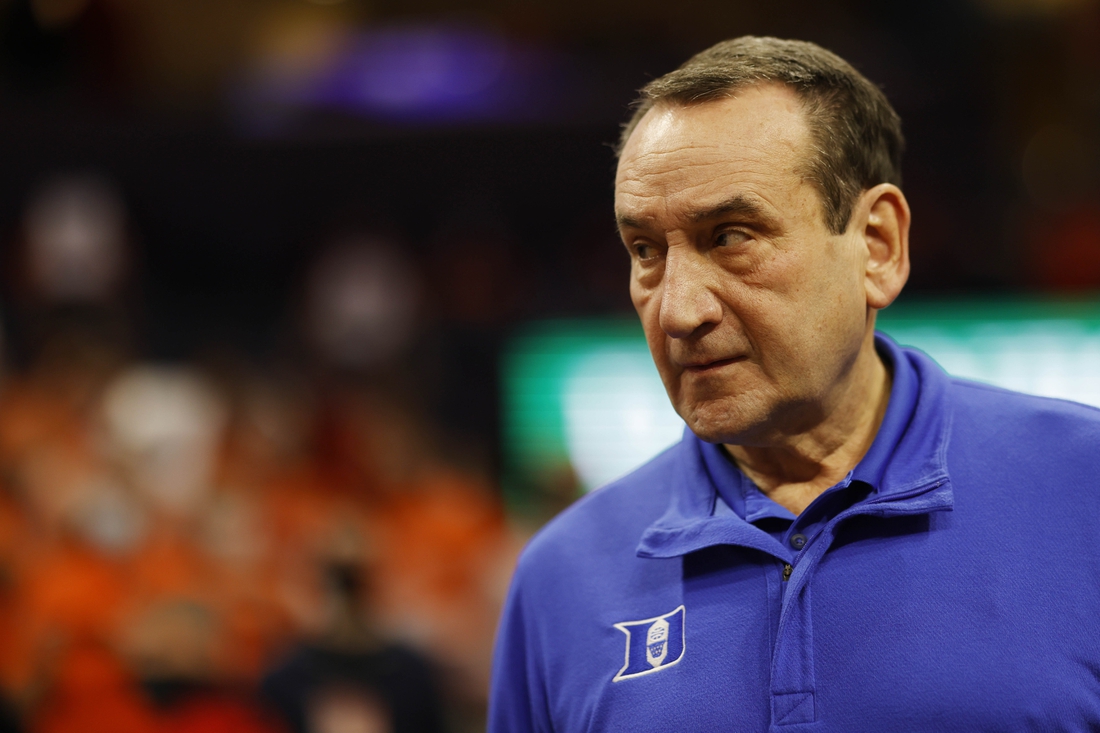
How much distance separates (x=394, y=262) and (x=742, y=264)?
5.88 m

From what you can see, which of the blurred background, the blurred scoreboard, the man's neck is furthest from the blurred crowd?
the man's neck

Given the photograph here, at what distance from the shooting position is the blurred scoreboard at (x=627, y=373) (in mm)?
5426

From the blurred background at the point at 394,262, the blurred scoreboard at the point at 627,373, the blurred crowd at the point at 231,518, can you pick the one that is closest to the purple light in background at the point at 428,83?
the blurred background at the point at 394,262

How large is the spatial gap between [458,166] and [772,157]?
223 inches

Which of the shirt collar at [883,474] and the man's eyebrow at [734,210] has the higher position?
the man's eyebrow at [734,210]

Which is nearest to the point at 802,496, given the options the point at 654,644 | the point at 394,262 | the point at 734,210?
the point at 654,644

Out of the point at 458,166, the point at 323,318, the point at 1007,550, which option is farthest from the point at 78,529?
the point at 1007,550

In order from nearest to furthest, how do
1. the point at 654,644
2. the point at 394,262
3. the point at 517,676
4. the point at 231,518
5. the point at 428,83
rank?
1. the point at 654,644
2. the point at 517,676
3. the point at 231,518
4. the point at 428,83
5. the point at 394,262

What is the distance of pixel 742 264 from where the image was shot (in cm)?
145

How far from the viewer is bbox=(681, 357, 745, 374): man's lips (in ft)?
4.87

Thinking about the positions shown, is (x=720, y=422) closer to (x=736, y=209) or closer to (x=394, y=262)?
(x=736, y=209)

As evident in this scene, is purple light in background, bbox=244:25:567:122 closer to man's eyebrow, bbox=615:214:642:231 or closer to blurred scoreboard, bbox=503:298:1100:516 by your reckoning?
blurred scoreboard, bbox=503:298:1100:516

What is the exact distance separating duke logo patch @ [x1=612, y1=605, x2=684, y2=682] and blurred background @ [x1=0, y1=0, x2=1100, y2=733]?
11.3 ft

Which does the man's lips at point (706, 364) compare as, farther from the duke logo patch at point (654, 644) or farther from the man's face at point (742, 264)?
the duke logo patch at point (654, 644)
